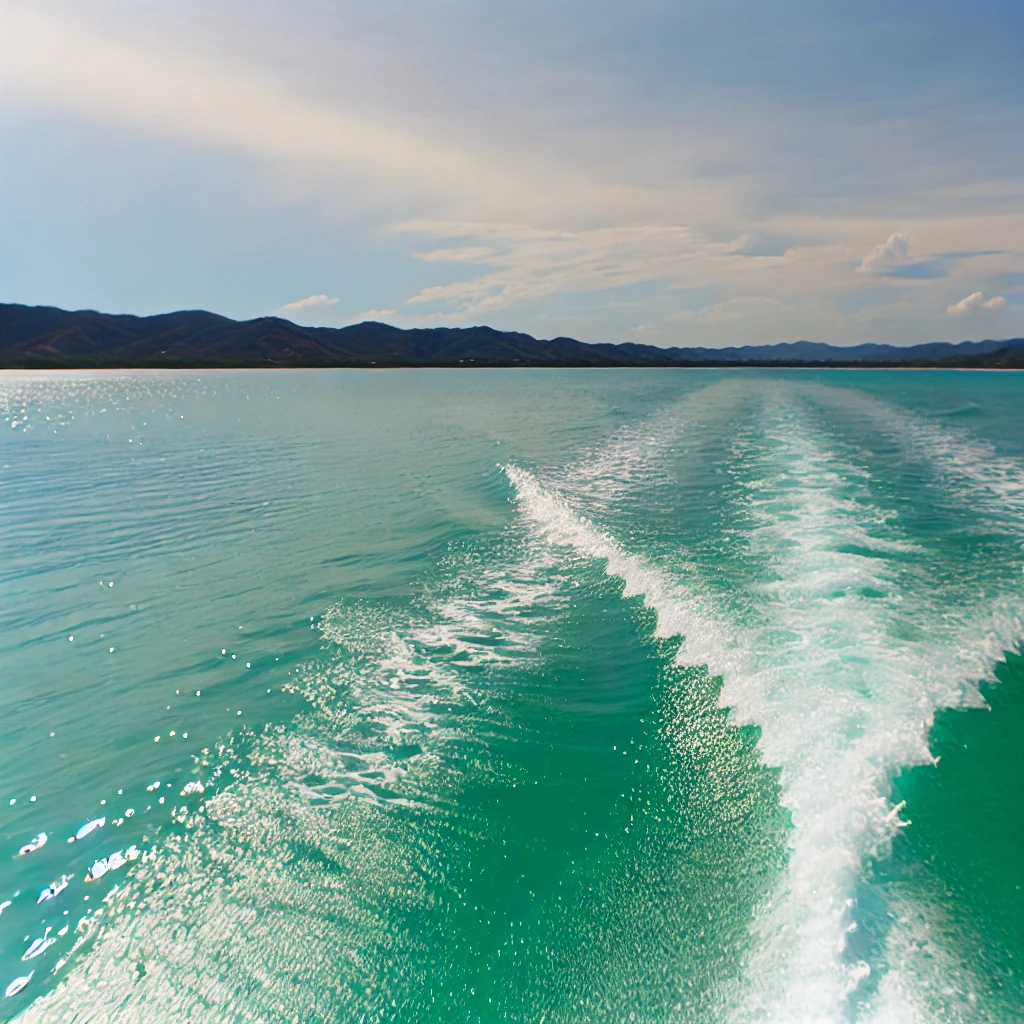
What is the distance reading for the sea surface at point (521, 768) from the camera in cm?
310

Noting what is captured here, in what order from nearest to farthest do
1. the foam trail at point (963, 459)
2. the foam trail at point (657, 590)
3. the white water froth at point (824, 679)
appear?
the white water froth at point (824, 679) → the foam trail at point (657, 590) → the foam trail at point (963, 459)

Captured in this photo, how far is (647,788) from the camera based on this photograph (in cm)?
439

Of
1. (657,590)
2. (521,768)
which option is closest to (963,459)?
(657,590)

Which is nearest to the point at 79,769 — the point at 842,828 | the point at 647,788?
the point at 647,788

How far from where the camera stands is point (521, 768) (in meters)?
4.68

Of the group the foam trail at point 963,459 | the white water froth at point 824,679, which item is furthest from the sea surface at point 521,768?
the foam trail at point 963,459

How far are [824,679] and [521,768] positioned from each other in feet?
10.4

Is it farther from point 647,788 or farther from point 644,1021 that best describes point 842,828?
point 644,1021

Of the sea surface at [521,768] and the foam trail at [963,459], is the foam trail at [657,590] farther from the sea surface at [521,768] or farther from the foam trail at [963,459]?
the foam trail at [963,459]

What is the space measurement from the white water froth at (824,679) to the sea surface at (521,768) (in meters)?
0.03

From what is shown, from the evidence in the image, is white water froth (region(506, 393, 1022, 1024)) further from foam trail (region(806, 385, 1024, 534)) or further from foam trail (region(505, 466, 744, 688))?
foam trail (region(806, 385, 1024, 534))

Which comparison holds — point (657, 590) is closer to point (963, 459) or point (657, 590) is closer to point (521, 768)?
point (521, 768)

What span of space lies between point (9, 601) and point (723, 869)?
974 cm

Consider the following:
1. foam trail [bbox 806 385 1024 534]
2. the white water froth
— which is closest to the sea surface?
the white water froth
